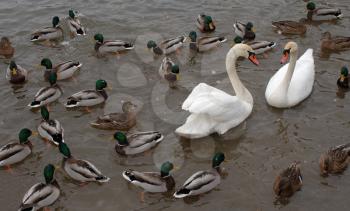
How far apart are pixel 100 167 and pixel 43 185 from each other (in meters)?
1.17

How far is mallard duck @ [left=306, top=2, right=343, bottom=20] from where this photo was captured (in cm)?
1394

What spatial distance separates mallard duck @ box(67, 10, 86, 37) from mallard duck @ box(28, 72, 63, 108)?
2.70 m

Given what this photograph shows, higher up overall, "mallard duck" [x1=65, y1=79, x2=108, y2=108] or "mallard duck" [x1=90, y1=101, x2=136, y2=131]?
"mallard duck" [x1=65, y1=79, x2=108, y2=108]

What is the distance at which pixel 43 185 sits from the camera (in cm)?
827

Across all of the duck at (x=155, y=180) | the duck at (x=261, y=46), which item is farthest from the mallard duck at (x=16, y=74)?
the duck at (x=261, y=46)

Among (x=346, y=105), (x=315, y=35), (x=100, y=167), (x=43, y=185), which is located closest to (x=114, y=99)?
(x=100, y=167)

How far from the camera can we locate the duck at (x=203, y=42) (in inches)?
502

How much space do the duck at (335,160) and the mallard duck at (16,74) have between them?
→ 702cm

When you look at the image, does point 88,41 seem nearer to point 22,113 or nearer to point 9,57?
point 9,57

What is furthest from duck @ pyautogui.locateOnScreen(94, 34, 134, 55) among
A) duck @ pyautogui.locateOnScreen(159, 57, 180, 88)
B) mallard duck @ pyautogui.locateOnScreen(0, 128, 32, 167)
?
mallard duck @ pyautogui.locateOnScreen(0, 128, 32, 167)

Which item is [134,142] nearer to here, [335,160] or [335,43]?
[335,160]

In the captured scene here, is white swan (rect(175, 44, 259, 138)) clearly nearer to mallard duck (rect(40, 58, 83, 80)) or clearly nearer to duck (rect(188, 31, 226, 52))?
duck (rect(188, 31, 226, 52))

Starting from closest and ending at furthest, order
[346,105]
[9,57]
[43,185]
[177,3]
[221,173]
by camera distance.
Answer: [43,185]
[221,173]
[346,105]
[9,57]
[177,3]

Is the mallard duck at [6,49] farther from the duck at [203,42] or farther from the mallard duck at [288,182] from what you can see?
the mallard duck at [288,182]
